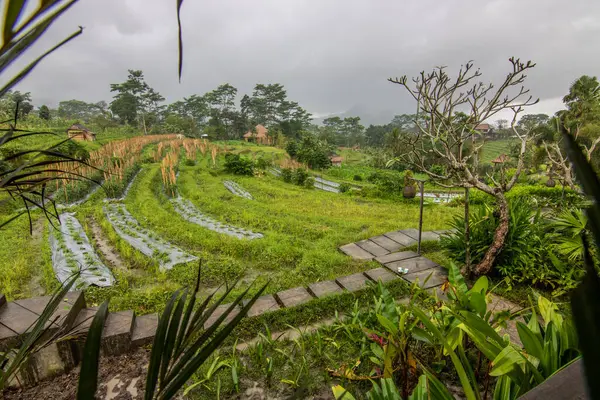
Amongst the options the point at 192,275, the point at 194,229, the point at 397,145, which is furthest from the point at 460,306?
the point at 397,145

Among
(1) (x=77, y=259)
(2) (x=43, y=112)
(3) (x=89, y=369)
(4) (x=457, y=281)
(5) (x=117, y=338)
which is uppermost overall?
(2) (x=43, y=112)

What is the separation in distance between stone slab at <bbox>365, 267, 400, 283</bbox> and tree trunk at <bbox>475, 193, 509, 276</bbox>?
84 centimetres

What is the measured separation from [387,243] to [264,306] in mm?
2463

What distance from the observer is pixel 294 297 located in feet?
8.96

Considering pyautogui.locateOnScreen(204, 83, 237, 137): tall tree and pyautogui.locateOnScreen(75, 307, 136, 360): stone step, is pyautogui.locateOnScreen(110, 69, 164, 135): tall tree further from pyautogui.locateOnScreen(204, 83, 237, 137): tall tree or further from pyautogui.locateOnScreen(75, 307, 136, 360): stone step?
pyautogui.locateOnScreen(75, 307, 136, 360): stone step

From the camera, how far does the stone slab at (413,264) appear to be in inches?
134

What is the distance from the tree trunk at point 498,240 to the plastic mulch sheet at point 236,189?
6992 mm

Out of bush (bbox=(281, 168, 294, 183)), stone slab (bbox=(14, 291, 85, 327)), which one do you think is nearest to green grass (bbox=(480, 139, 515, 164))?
bush (bbox=(281, 168, 294, 183))

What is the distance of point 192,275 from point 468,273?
3.10 meters

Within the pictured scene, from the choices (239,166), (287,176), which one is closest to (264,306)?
(287,176)

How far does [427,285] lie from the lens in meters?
3.03

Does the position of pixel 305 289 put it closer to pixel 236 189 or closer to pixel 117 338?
pixel 117 338

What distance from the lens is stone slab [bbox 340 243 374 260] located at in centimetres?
401

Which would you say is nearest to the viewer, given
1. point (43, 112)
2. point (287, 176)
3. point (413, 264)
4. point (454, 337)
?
point (454, 337)
